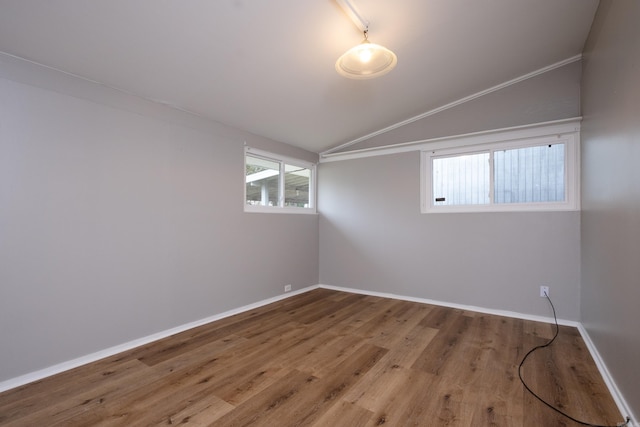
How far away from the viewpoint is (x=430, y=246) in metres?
3.99

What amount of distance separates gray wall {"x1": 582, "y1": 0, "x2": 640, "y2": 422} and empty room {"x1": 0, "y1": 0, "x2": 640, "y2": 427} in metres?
0.03

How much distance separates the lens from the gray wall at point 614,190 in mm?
1604

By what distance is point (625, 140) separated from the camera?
5.75 ft

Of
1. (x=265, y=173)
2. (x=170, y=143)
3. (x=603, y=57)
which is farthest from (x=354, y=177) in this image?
(x=603, y=57)

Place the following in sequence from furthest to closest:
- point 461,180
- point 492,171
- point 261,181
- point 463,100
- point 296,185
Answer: point 296,185 → point 261,181 → point 461,180 → point 463,100 → point 492,171

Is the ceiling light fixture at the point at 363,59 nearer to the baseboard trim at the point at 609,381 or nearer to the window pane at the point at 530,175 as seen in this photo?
the window pane at the point at 530,175

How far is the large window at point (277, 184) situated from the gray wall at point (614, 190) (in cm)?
348

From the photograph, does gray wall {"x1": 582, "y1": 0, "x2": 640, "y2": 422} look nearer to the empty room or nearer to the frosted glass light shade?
the empty room

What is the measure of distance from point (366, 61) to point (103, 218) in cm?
250

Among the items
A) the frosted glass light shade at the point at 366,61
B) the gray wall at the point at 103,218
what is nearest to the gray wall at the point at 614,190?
the frosted glass light shade at the point at 366,61

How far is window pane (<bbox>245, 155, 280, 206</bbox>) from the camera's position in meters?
3.93

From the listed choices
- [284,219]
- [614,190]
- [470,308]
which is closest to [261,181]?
[284,219]

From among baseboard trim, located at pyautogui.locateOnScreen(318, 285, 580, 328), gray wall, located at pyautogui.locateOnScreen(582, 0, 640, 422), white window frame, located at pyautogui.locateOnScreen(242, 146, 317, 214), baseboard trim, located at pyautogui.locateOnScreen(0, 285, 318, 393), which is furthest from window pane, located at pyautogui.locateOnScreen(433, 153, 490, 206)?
baseboard trim, located at pyautogui.locateOnScreen(0, 285, 318, 393)

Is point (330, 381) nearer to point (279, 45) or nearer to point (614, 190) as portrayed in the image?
point (614, 190)
